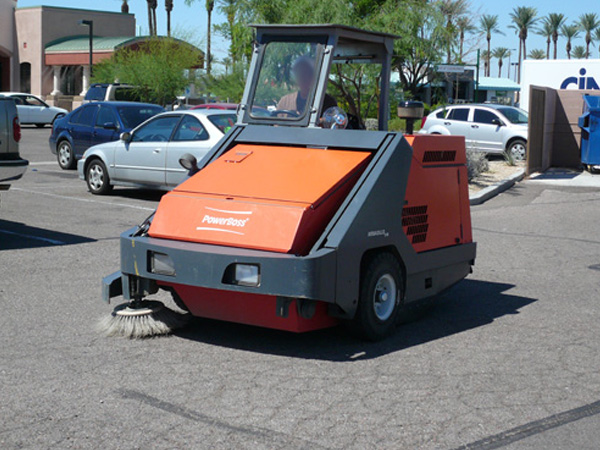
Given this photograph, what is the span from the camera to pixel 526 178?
20.3 m

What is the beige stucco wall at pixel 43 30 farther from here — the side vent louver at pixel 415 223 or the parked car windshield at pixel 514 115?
the side vent louver at pixel 415 223

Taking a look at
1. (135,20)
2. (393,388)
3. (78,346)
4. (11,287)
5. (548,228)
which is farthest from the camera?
(135,20)

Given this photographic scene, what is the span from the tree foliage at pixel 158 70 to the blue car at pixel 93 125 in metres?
17.2

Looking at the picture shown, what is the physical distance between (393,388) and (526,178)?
52.4ft

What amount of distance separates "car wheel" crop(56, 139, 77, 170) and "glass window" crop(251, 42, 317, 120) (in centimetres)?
1351

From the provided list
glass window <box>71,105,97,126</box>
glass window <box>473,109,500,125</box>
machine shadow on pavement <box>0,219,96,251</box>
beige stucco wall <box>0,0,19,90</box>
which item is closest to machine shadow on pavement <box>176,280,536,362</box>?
machine shadow on pavement <box>0,219,96,251</box>

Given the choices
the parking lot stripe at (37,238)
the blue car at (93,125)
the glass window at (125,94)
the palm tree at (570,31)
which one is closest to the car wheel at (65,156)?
the blue car at (93,125)

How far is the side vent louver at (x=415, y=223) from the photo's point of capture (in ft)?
21.0

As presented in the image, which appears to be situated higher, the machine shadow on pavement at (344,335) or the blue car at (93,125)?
the blue car at (93,125)

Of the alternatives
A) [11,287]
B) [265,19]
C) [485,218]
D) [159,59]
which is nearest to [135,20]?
[159,59]

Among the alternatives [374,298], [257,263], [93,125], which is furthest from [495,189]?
[257,263]

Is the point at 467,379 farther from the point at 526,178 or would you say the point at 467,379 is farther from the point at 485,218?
the point at 526,178

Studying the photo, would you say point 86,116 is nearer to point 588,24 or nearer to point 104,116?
point 104,116

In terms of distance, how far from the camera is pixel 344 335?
6.43m
